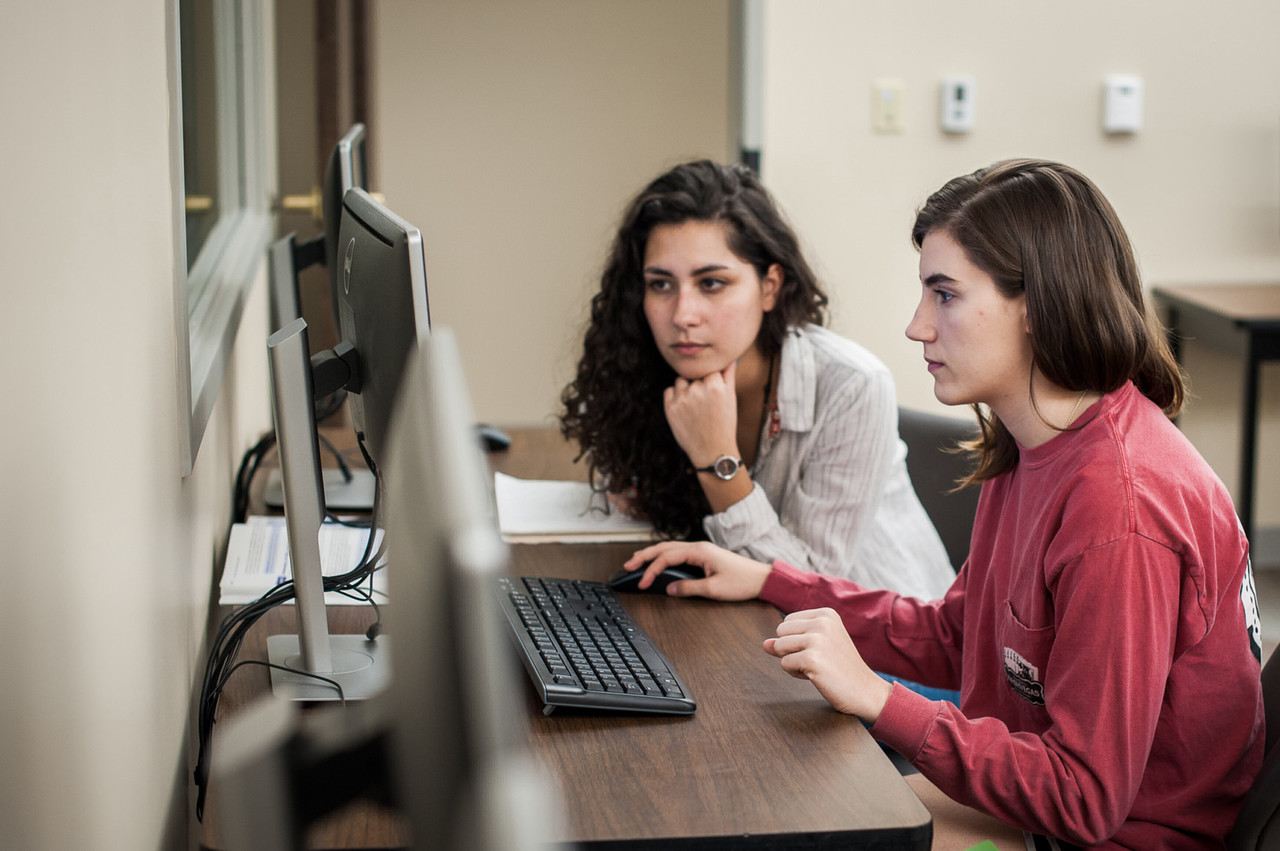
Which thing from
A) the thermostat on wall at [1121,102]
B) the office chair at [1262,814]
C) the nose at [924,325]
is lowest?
the office chair at [1262,814]

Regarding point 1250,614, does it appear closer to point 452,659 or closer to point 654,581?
point 654,581

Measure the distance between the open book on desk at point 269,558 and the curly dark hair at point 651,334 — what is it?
15.1 inches

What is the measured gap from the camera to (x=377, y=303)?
867 mm

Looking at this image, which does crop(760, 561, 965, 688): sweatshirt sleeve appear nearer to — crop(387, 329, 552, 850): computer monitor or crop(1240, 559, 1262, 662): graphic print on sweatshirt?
crop(1240, 559, 1262, 662): graphic print on sweatshirt

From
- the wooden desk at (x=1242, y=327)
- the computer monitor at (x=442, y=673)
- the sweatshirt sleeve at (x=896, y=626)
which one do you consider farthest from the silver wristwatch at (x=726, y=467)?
the wooden desk at (x=1242, y=327)

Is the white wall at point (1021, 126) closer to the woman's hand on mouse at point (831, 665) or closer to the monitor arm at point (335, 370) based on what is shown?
the woman's hand on mouse at point (831, 665)

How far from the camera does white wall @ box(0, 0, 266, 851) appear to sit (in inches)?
20.1

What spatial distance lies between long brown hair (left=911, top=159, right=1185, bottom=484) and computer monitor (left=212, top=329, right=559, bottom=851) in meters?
0.72

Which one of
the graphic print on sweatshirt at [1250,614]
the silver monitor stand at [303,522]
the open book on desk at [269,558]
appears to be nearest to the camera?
the silver monitor stand at [303,522]

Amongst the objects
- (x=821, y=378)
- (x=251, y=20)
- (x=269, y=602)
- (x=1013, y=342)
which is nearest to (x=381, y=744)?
(x=269, y=602)

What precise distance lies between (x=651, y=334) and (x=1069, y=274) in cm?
78

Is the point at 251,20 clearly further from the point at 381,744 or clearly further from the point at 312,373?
the point at 381,744

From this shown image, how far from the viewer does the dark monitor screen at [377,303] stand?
31.0 inches

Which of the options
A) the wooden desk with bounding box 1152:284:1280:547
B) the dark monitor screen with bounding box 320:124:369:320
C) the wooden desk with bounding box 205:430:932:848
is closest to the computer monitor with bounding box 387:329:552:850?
the wooden desk with bounding box 205:430:932:848
